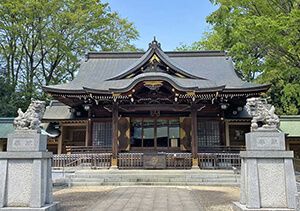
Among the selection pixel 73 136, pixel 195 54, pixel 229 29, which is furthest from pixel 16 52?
pixel 229 29

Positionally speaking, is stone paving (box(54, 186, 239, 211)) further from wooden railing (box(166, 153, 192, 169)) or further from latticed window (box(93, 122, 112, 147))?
latticed window (box(93, 122, 112, 147))

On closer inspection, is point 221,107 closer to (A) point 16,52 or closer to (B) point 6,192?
(B) point 6,192

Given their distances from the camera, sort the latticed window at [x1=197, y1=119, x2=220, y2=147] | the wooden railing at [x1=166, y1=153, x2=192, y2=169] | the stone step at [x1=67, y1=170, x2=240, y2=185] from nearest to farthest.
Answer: the stone step at [x1=67, y1=170, x2=240, y2=185], the wooden railing at [x1=166, y1=153, x2=192, y2=169], the latticed window at [x1=197, y1=119, x2=220, y2=147]

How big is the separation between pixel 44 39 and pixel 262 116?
23.9 meters

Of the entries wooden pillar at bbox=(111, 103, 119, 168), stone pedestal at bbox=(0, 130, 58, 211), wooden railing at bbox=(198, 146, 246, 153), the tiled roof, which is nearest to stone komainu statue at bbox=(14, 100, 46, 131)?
stone pedestal at bbox=(0, 130, 58, 211)

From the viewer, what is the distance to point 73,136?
1758 cm

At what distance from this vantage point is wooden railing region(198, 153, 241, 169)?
44.2 ft

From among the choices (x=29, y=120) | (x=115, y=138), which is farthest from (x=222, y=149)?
(x=29, y=120)

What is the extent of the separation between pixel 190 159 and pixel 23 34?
63.5 feet

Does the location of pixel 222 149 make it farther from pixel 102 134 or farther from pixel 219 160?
pixel 102 134

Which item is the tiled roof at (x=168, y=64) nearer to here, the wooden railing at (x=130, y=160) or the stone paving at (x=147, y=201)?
the wooden railing at (x=130, y=160)

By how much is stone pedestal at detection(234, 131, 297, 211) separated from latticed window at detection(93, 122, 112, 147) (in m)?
10.8

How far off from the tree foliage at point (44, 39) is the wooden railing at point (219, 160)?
1758 cm

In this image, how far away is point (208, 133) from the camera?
50.6ft
